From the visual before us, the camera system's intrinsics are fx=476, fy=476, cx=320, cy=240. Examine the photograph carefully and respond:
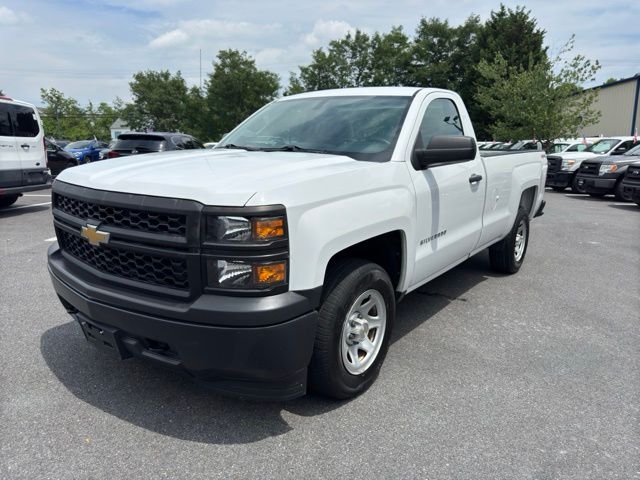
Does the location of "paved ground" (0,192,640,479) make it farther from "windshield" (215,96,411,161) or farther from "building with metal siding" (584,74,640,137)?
"building with metal siding" (584,74,640,137)

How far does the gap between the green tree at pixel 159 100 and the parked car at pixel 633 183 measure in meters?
40.0

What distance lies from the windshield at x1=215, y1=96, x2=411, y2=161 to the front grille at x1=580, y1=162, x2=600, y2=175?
1283cm

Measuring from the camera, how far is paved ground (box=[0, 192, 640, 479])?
2.40 meters

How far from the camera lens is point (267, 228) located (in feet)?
7.28

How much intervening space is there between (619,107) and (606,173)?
22329 mm

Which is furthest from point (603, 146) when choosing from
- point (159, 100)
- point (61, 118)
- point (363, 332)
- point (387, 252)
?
point (61, 118)

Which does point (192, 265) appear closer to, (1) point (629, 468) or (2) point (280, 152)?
(2) point (280, 152)

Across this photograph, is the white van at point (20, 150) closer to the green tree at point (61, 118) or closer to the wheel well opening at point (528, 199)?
the wheel well opening at point (528, 199)

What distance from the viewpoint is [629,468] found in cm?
240

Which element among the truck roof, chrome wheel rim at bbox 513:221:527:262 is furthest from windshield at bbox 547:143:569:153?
the truck roof

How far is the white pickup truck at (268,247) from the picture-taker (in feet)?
7.33

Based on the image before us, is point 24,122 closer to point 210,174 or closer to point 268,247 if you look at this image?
point 210,174

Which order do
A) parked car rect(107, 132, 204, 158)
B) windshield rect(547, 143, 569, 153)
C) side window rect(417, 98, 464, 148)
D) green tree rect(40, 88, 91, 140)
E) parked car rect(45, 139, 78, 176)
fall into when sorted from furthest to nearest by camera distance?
green tree rect(40, 88, 91, 140), windshield rect(547, 143, 569, 153), parked car rect(45, 139, 78, 176), parked car rect(107, 132, 204, 158), side window rect(417, 98, 464, 148)

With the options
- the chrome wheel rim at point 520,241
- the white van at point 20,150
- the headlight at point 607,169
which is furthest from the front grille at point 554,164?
the white van at point 20,150
